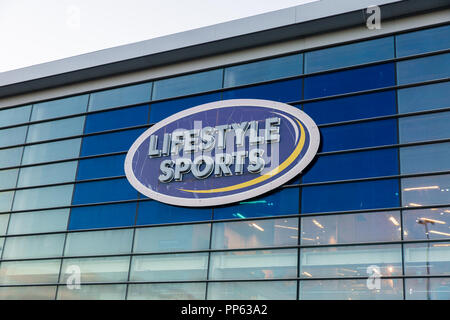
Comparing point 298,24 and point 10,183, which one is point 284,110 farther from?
point 10,183

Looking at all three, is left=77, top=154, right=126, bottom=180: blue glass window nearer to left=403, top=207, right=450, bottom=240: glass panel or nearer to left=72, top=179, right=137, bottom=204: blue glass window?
left=72, top=179, right=137, bottom=204: blue glass window

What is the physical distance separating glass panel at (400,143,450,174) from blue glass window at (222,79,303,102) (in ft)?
13.0

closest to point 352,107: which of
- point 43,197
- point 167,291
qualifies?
point 167,291

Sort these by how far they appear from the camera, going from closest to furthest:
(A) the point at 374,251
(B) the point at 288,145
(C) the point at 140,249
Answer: (A) the point at 374,251, (B) the point at 288,145, (C) the point at 140,249

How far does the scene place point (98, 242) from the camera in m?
19.8

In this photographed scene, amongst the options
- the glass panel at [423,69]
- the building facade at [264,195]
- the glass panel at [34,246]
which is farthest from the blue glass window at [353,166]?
the glass panel at [34,246]

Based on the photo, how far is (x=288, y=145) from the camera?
702 inches

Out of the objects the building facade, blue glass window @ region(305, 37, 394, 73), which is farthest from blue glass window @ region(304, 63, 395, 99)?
blue glass window @ region(305, 37, 394, 73)

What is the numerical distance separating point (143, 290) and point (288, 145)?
247 inches

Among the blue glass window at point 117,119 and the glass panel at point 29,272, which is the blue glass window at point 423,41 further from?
the glass panel at point 29,272

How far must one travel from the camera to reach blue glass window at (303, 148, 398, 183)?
16.5 meters

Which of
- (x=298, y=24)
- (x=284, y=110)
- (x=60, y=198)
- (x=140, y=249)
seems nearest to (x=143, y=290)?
(x=140, y=249)

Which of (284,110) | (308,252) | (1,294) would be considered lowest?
(1,294)

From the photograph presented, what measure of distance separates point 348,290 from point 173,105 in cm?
876
